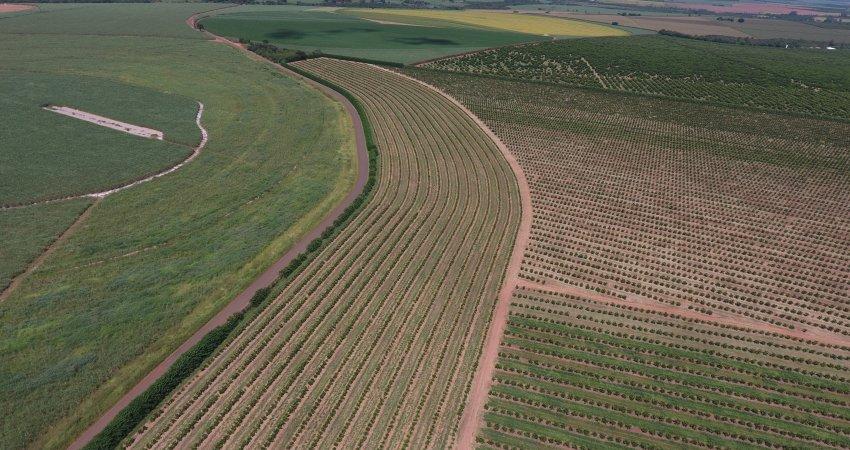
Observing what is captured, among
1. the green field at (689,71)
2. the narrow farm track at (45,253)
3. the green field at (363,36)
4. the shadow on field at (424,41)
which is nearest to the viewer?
the narrow farm track at (45,253)

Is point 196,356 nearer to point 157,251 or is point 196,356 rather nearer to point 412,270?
point 157,251

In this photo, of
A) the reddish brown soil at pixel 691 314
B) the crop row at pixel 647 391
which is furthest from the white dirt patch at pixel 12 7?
the crop row at pixel 647 391

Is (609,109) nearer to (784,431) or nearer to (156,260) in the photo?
(784,431)

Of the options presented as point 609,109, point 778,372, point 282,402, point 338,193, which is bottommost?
point 282,402

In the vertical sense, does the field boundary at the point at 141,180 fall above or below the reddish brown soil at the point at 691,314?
above

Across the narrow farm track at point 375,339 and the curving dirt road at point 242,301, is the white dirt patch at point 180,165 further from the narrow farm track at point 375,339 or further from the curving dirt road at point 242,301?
the narrow farm track at point 375,339

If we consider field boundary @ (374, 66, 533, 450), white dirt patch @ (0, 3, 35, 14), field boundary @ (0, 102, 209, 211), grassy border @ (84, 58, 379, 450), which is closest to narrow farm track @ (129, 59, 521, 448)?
field boundary @ (374, 66, 533, 450)

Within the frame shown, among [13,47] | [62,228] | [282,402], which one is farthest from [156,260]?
[13,47]
